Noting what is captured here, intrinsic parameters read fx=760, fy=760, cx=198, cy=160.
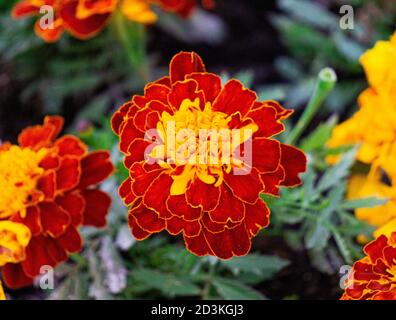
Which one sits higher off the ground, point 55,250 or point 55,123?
point 55,123

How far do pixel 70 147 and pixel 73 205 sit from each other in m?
0.08

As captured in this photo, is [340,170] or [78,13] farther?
[78,13]

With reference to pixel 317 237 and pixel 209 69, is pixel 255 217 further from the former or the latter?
pixel 209 69

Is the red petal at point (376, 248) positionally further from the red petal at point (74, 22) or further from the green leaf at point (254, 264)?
the red petal at point (74, 22)

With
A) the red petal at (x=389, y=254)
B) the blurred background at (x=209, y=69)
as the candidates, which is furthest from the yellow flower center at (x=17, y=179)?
the red petal at (x=389, y=254)

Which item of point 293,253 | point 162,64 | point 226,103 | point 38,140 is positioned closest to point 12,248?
point 38,140

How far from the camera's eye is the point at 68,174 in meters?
0.96

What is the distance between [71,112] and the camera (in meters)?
1.61

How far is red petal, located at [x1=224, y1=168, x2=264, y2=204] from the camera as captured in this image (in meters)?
0.82

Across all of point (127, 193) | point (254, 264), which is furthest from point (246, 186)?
point (254, 264)

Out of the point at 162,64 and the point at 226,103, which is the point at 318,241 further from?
the point at 162,64

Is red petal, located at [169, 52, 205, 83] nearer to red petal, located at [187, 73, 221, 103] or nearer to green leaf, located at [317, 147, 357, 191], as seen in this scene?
red petal, located at [187, 73, 221, 103]

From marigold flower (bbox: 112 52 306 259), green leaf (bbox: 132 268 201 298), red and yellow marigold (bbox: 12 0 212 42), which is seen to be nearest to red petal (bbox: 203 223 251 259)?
marigold flower (bbox: 112 52 306 259)

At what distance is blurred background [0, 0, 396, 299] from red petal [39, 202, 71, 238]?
94mm
